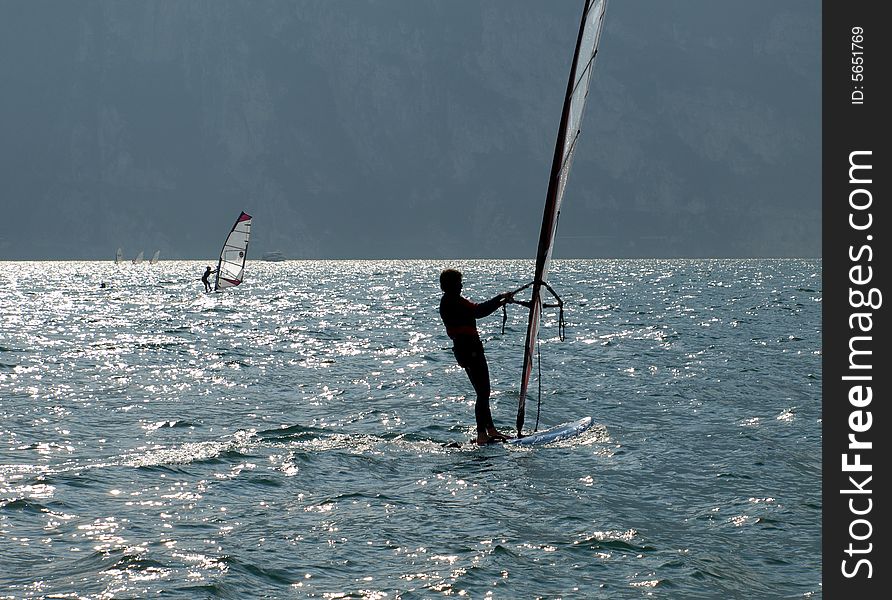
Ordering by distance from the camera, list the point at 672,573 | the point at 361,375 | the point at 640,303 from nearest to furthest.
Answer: the point at 672,573 → the point at 361,375 → the point at 640,303

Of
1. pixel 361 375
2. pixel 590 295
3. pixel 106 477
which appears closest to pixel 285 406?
pixel 361 375

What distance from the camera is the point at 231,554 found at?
848 centimetres

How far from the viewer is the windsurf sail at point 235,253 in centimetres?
6075

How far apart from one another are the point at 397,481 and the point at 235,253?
55776 mm

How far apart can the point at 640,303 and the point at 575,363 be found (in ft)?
107

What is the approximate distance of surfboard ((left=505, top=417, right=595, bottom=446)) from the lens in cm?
1348

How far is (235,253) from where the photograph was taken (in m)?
65.4

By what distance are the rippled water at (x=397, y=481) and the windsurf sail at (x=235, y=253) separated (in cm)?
3551

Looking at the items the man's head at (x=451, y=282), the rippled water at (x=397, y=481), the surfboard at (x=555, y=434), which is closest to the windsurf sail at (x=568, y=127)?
the man's head at (x=451, y=282)

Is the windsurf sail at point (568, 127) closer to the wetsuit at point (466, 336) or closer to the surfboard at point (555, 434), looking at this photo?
the wetsuit at point (466, 336)
